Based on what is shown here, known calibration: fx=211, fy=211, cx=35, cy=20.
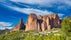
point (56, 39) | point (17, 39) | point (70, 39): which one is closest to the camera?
point (70, 39)

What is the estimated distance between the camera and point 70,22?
48562 mm

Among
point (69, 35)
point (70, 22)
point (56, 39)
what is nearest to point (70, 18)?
point (70, 22)

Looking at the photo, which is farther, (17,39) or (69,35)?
(17,39)

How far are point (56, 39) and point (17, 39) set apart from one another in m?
101

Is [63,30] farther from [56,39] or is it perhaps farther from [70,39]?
[56,39]

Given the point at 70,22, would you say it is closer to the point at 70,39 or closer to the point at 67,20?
the point at 67,20

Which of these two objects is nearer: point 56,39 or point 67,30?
point 67,30

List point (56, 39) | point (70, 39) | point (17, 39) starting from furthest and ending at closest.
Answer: point (17, 39), point (56, 39), point (70, 39)

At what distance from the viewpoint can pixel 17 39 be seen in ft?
589

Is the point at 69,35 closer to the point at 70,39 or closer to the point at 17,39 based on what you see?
the point at 70,39

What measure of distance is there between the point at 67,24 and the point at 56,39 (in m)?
34.3

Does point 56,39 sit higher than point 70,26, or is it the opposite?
point 70,26

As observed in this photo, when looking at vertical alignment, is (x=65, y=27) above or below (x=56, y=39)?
above

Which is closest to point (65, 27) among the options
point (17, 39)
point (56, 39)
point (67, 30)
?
point (67, 30)
